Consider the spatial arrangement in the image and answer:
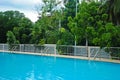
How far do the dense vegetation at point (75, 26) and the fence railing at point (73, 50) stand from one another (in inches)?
24.2

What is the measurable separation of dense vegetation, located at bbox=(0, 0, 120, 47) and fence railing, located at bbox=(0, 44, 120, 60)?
24.2 inches

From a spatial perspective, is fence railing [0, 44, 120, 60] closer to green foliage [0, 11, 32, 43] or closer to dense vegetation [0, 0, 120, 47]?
dense vegetation [0, 0, 120, 47]

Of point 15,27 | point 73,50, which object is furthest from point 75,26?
point 15,27

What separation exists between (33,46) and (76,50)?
21.0 ft

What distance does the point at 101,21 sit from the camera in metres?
19.7

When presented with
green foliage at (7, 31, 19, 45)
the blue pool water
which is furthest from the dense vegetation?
the blue pool water

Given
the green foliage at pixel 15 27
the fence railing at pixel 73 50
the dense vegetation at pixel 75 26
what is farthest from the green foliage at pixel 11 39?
the green foliage at pixel 15 27

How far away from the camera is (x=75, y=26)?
20.6m

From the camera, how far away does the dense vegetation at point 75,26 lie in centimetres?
1904

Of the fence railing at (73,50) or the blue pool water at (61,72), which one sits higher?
the fence railing at (73,50)

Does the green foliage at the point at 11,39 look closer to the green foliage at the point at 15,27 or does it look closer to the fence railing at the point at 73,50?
the fence railing at the point at 73,50

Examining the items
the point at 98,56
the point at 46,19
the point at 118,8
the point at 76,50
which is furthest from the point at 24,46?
the point at 118,8

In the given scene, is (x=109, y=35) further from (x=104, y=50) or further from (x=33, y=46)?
(x=33, y=46)

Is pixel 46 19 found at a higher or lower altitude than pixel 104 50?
higher
